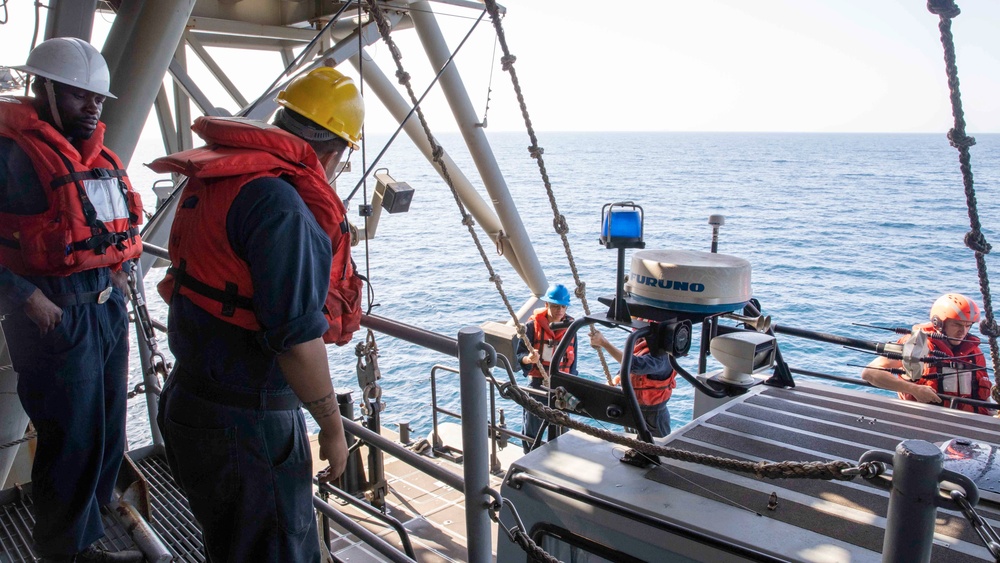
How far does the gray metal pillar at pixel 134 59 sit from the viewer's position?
411 centimetres

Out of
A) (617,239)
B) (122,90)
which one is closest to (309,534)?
(617,239)

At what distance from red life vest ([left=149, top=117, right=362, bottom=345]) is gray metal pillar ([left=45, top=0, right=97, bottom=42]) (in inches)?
106

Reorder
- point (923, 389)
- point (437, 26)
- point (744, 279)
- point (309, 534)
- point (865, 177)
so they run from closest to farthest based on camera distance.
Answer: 1. point (309, 534)
2. point (744, 279)
3. point (923, 389)
4. point (437, 26)
5. point (865, 177)

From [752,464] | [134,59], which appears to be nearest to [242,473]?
[752,464]

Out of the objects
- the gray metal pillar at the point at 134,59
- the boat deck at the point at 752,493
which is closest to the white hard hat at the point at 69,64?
the gray metal pillar at the point at 134,59

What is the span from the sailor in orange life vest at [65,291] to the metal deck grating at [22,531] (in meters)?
0.12

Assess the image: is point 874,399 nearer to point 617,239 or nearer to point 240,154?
point 617,239

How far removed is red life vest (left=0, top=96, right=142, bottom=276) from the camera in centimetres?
278

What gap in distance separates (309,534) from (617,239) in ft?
5.41

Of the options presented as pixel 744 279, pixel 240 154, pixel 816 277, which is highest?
pixel 240 154

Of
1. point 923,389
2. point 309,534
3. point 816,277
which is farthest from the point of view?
point 816,277

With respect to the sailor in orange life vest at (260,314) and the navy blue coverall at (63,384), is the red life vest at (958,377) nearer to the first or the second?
the sailor in orange life vest at (260,314)

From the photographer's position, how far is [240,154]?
1885 mm

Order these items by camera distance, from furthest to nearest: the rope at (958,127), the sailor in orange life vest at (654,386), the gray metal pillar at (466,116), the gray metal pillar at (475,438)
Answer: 1. the gray metal pillar at (466,116)
2. the sailor in orange life vest at (654,386)
3. the rope at (958,127)
4. the gray metal pillar at (475,438)
